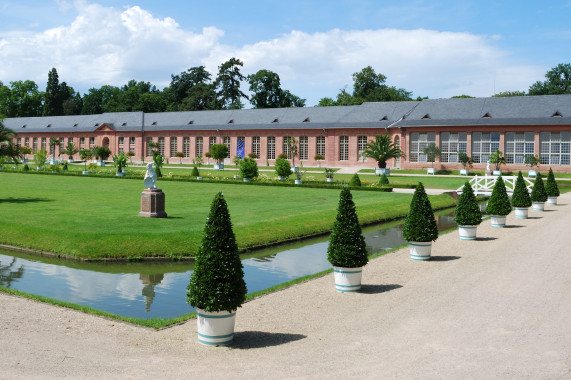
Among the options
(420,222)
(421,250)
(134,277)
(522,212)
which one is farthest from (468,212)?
(134,277)

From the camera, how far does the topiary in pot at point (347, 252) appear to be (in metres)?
11.3

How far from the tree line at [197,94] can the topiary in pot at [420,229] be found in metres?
76.3

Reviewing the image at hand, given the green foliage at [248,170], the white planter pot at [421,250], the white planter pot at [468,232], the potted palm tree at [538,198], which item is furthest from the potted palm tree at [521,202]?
the green foliage at [248,170]

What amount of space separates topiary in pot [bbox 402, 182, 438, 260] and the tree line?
76265 millimetres

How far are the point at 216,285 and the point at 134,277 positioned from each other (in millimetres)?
6069

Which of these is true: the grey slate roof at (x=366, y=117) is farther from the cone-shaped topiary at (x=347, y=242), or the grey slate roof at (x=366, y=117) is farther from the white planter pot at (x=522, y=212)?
the cone-shaped topiary at (x=347, y=242)

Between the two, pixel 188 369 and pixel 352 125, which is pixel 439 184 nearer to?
pixel 352 125

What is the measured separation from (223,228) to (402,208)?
1993 cm

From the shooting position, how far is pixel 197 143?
7931 cm

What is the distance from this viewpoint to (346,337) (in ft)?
27.5

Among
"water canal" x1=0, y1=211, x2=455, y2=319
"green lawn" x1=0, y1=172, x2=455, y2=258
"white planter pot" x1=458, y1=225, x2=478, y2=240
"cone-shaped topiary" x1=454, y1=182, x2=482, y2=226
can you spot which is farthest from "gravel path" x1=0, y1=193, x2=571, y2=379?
"white planter pot" x1=458, y1=225, x2=478, y2=240

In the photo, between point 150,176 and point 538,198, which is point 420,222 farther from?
point 538,198

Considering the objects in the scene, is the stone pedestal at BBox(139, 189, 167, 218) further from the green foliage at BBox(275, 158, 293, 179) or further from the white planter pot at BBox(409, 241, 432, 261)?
the green foliage at BBox(275, 158, 293, 179)

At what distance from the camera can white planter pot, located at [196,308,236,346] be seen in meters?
8.20
